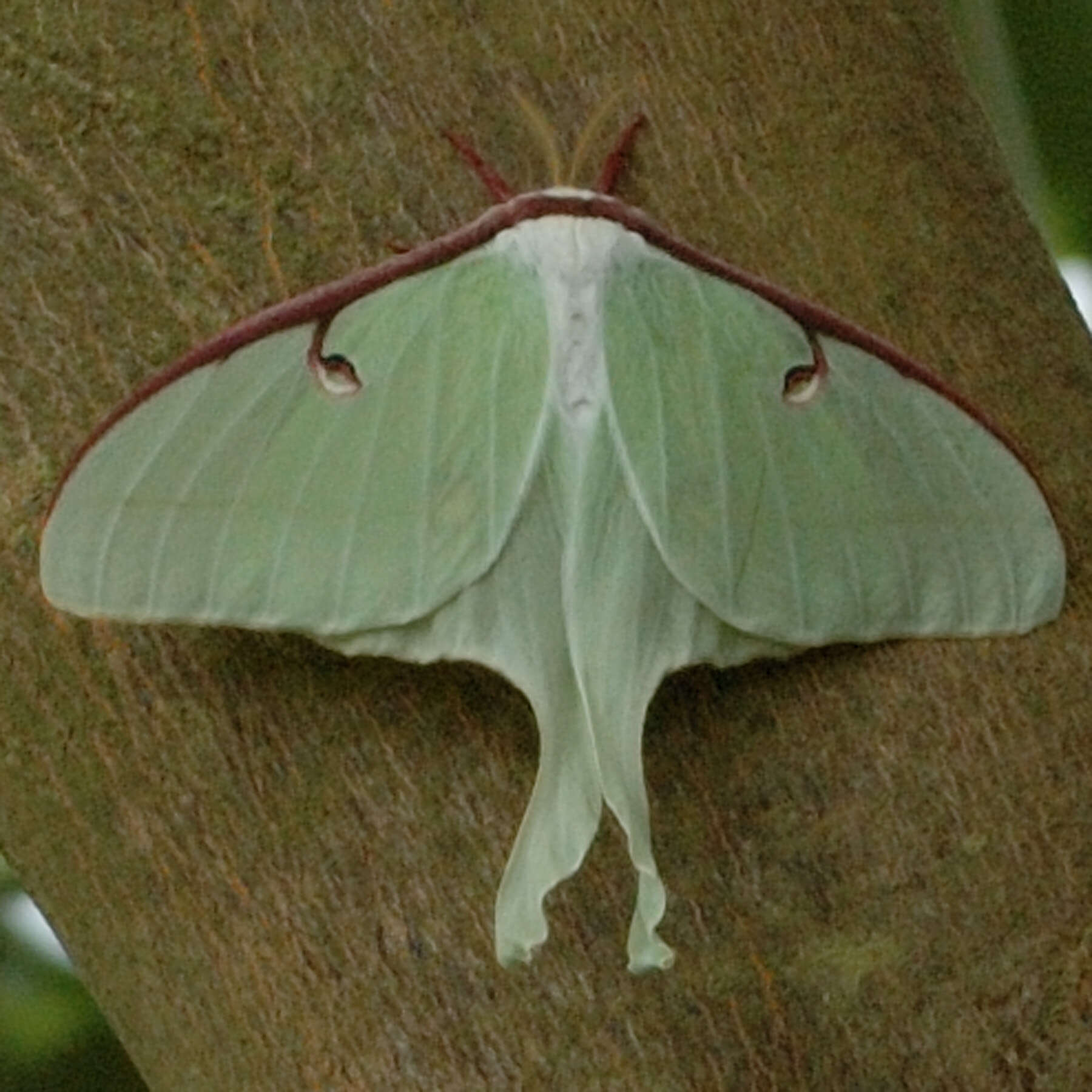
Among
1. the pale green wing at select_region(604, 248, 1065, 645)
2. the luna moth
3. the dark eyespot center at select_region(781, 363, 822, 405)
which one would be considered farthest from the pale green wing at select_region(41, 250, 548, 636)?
the dark eyespot center at select_region(781, 363, 822, 405)

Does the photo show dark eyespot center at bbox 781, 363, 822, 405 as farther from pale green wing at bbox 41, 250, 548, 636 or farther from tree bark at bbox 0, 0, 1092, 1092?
pale green wing at bbox 41, 250, 548, 636

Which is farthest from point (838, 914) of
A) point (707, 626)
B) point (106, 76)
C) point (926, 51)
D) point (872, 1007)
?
point (106, 76)

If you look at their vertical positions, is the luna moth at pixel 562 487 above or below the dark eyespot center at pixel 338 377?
below

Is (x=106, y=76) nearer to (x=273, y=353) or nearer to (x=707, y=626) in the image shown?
(x=273, y=353)

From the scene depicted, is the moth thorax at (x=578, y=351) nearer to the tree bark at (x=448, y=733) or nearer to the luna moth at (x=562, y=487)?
the luna moth at (x=562, y=487)

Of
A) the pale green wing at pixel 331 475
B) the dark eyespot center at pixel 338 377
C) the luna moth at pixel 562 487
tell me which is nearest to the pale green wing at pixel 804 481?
the luna moth at pixel 562 487

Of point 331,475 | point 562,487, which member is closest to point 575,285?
point 562,487

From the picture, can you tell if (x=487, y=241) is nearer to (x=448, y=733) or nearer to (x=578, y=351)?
(x=578, y=351)
